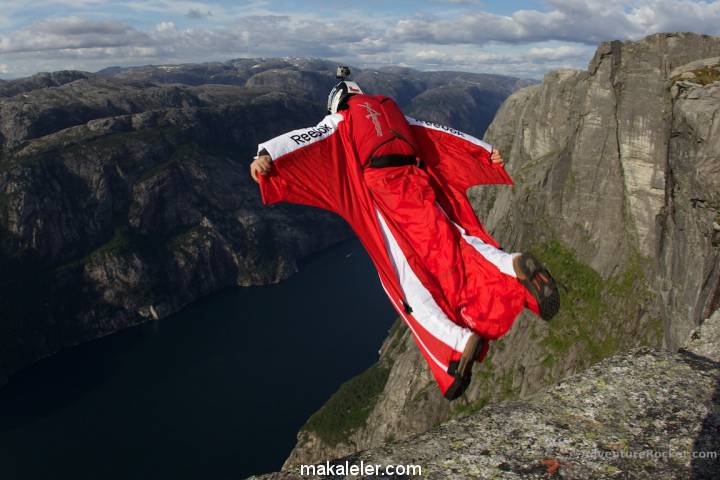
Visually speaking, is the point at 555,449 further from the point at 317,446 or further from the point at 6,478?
the point at 6,478

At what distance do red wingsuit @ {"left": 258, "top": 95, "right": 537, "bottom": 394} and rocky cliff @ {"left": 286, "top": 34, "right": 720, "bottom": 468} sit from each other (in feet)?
146

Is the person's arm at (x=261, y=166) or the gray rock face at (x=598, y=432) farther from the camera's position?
the person's arm at (x=261, y=166)

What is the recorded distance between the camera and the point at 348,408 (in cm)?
14712

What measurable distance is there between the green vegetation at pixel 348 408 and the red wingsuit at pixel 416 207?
135274 millimetres

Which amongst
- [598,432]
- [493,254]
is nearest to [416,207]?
[493,254]

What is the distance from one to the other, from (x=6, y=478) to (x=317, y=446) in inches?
3305

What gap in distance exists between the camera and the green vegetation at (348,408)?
13900 cm

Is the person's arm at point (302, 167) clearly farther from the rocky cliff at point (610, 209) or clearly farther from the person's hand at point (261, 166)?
the rocky cliff at point (610, 209)

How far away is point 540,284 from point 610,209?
87.6 m

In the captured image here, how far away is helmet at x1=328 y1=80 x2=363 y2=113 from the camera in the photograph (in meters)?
14.7

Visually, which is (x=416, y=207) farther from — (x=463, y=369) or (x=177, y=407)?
(x=177, y=407)

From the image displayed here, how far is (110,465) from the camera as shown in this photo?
135m

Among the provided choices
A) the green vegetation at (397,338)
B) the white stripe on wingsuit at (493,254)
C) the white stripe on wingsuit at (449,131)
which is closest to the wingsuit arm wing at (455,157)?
the white stripe on wingsuit at (449,131)

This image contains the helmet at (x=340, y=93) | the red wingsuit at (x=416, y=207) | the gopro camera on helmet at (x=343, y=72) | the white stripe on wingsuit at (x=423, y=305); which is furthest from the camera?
the gopro camera on helmet at (x=343, y=72)
